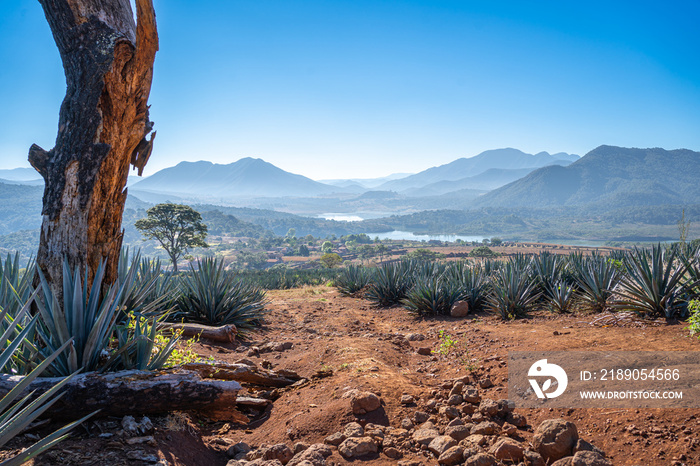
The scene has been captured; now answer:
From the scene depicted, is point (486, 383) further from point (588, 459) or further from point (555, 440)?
point (588, 459)

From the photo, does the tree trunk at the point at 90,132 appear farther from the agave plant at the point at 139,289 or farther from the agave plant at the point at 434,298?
the agave plant at the point at 434,298

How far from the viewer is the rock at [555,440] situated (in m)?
2.36

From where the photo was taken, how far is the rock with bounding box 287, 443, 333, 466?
8.05 ft

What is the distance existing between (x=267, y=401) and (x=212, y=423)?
0.56m

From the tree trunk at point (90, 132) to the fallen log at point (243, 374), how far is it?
5.00 ft

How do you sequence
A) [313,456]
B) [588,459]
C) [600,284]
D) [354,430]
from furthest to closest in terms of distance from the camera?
[600,284]
[354,430]
[313,456]
[588,459]

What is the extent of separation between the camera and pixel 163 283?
263 inches

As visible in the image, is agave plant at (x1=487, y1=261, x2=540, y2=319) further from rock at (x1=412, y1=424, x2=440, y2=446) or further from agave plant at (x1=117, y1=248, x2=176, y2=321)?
agave plant at (x1=117, y1=248, x2=176, y2=321)

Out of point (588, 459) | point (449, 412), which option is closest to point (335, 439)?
point (449, 412)

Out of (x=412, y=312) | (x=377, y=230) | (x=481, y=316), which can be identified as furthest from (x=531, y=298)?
(x=377, y=230)

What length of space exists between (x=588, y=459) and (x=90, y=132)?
4.79 metres

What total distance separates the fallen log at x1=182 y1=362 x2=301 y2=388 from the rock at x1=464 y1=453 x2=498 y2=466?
2256 mm

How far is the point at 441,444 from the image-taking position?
8.56 feet

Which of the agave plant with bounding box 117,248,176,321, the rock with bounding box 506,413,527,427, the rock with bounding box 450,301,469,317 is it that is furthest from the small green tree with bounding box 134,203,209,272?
the rock with bounding box 506,413,527,427
